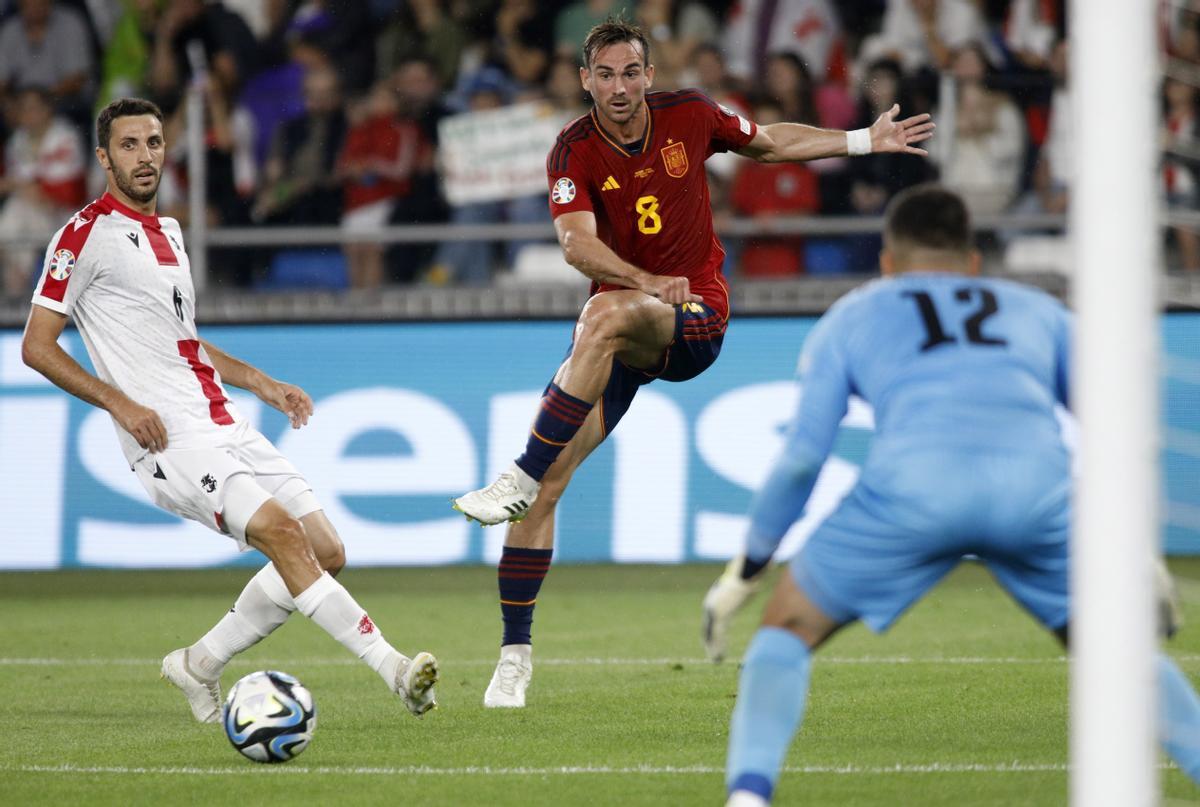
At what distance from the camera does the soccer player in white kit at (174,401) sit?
627 centimetres

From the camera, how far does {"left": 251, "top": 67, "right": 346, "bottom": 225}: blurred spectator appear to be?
41.8 feet

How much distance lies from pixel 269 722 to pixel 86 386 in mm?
1465

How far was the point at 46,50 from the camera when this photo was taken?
14125 millimetres

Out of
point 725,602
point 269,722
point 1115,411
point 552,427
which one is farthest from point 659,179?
point 1115,411

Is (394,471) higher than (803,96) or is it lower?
lower

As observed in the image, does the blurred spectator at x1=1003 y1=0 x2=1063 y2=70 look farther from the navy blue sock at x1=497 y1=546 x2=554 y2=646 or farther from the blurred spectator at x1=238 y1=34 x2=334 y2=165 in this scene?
the navy blue sock at x1=497 y1=546 x2=554 y2=646

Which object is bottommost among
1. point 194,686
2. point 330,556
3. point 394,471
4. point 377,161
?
point 394,471

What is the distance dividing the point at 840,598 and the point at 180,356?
327cm

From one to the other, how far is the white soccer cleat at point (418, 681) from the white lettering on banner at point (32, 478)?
619 centimetres

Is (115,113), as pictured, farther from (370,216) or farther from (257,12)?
(257,12)

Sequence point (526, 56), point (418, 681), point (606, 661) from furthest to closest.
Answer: point (526, 56), point (606, 661), point (418, 681)

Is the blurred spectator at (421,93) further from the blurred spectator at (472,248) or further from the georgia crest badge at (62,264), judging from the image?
the georgia crest badge at (62,264)

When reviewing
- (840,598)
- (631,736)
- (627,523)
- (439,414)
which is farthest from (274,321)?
(840,598)

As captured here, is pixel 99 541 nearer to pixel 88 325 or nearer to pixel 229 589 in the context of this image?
pixel 229 589
